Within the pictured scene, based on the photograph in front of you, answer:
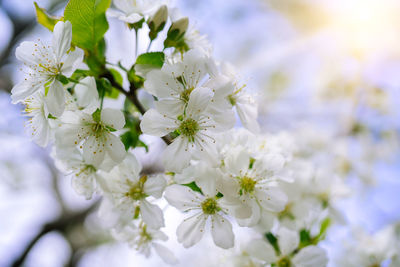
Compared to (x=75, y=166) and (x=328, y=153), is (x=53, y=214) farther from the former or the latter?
(x=328, y=153)

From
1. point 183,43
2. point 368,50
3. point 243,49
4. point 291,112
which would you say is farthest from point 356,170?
point 183,43

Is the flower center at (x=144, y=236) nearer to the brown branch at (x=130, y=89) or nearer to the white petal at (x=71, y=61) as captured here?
the brown branch at (x=130, y=89)

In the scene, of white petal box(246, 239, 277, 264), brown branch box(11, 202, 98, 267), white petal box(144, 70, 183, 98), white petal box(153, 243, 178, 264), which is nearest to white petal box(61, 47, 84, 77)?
white petal box(144, 70, 183, 98)

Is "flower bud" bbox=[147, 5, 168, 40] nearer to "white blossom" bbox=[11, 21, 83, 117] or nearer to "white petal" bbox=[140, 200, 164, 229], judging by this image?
"white blossom" bbox=[11, 21, 83, 117]

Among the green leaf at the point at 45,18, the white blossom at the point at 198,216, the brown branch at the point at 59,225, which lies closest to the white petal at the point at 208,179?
the white blossom at the point at 198,216

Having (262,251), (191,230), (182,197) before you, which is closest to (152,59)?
(182,197)

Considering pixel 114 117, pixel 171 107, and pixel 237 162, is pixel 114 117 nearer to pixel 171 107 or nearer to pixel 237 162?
pixel 171 107
